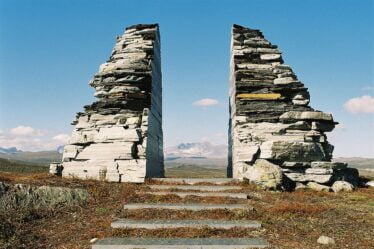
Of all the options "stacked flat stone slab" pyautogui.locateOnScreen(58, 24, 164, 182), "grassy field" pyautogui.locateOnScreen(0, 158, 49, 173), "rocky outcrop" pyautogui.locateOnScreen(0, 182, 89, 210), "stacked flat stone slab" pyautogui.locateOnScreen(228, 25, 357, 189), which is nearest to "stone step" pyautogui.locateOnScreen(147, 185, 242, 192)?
"stacked flat stone slab" pyautogui.locateOnScreen(58, 24, 164, 182)

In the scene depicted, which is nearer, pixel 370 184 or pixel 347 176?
pixel 347 176

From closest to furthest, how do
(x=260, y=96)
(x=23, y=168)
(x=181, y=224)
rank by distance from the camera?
(x=181, y=224) → (x=260, y=96) → (x=23, y=168)

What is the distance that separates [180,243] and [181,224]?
4.29 feet

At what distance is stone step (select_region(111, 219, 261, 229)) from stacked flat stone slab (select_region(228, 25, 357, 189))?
5.96 meters

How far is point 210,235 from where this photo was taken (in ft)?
29.9

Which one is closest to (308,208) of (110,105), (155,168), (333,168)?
(333,168)

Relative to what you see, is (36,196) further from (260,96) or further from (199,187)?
(260,96)

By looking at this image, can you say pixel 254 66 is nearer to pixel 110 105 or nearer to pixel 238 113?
pixel 238 113

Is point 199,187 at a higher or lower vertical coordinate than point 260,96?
lower

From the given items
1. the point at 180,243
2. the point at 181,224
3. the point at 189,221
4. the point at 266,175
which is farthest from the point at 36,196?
the point at 266,175

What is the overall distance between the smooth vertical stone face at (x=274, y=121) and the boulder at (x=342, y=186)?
0.37 metres

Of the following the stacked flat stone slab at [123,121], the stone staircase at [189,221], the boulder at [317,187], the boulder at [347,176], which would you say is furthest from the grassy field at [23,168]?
the boulder at [347,176]

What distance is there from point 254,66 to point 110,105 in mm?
7336

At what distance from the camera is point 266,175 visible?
1495 cm
